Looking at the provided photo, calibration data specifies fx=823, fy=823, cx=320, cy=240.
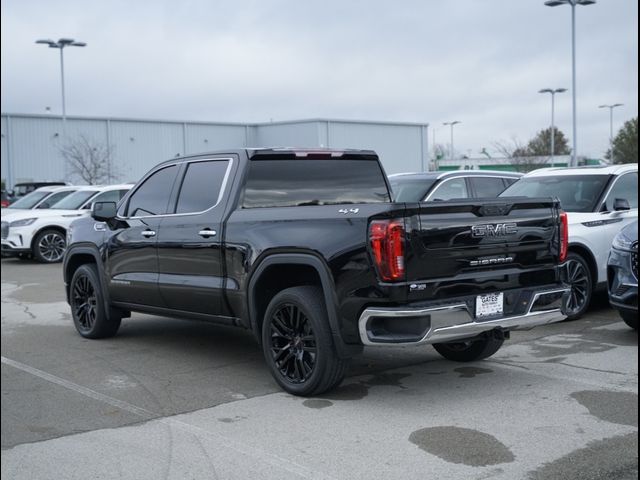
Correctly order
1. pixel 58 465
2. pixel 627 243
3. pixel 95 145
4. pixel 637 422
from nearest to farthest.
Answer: pixel 58 465 → pixel 637 422 → pixel 627 243 → pixel 95 145

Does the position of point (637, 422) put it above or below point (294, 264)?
below

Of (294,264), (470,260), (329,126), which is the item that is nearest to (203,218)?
(294,264)

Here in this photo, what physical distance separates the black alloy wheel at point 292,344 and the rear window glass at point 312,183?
1.08m

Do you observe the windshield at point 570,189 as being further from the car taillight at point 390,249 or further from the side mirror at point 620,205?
the car taillight at point 390,249

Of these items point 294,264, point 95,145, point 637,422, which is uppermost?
point 95,145

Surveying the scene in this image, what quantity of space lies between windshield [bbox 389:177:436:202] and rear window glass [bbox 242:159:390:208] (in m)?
3.99

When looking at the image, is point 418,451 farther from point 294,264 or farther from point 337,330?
point 294,264

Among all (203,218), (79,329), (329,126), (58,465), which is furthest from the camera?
(329,126)

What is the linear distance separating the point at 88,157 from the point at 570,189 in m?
38.1

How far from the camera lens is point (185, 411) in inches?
238

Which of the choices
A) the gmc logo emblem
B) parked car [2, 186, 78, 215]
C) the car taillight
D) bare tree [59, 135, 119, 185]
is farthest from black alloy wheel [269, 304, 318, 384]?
bare tree [59, 135, 119, 185]

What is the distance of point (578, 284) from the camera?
955cm

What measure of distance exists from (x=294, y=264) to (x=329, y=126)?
153 ft

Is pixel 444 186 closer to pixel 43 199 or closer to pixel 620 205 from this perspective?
pixel 620 205
